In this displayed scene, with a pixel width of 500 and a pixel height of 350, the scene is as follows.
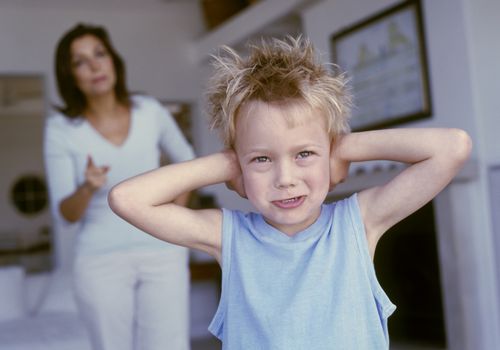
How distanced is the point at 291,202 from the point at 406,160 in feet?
0.70

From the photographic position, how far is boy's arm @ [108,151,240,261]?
1.21 meters

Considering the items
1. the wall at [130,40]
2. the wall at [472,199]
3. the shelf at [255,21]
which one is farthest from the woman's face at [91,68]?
the wall at [130,40]

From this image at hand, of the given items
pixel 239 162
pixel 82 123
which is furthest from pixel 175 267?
pixel 239 162

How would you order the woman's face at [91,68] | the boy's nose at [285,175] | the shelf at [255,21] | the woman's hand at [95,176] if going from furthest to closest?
1. the shelf at [255,21]
2. the woman's face at [91,68]
3. the woman's hand at [95,176]
4. the boy's nose at [285,175]

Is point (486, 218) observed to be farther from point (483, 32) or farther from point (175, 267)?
point (175, 267)

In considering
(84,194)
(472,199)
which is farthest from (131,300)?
(472,199)

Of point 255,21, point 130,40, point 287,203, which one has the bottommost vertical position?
point 287,203

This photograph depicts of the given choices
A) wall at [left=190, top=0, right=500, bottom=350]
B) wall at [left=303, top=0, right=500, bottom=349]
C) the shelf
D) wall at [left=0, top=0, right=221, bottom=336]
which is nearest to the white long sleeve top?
wall at [left=303, top=0, right=500, bottom=349]

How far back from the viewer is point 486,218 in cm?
346

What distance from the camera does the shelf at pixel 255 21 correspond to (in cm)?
474

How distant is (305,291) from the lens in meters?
1.12

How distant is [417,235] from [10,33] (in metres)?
3.44

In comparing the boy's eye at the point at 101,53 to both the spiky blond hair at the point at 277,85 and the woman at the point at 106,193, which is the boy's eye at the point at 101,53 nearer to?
the woman at the point at 106,193

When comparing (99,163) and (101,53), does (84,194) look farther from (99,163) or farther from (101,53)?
(101,53)
